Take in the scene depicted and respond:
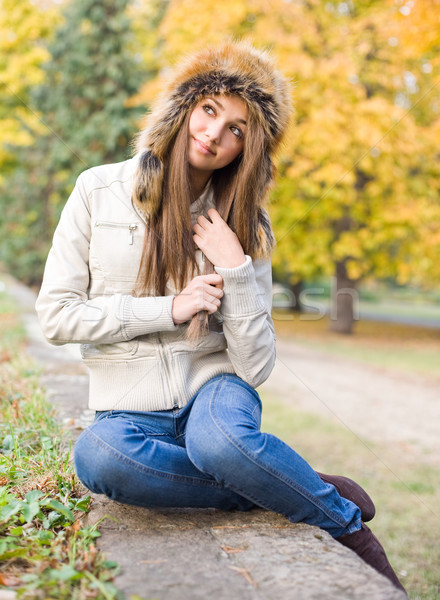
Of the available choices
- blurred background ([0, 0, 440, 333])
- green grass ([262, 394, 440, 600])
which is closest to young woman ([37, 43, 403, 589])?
green grass ([262, 394, 440, 600])

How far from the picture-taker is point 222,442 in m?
1.73

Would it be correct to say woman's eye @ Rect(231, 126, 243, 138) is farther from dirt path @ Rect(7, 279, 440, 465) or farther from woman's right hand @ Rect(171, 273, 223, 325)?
dirt path @ Rect(7, 279, 440, 465)

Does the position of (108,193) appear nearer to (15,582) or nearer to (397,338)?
(15,582)

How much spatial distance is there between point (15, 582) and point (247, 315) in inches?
41.3

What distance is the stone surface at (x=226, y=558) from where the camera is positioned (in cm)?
137

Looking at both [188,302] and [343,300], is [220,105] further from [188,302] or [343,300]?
[343,300]

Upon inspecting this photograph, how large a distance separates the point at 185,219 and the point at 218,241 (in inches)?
5.6

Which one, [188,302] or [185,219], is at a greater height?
[185,219]

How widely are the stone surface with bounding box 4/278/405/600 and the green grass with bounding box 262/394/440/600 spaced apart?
3.15 ft

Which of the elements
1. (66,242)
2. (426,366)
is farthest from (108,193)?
(426,366)

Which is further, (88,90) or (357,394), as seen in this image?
(88,90)

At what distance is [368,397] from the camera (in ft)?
22.3

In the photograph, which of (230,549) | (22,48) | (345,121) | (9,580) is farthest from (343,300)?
(9,580)

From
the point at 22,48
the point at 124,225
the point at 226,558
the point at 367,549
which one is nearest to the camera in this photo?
the point at 226,558
